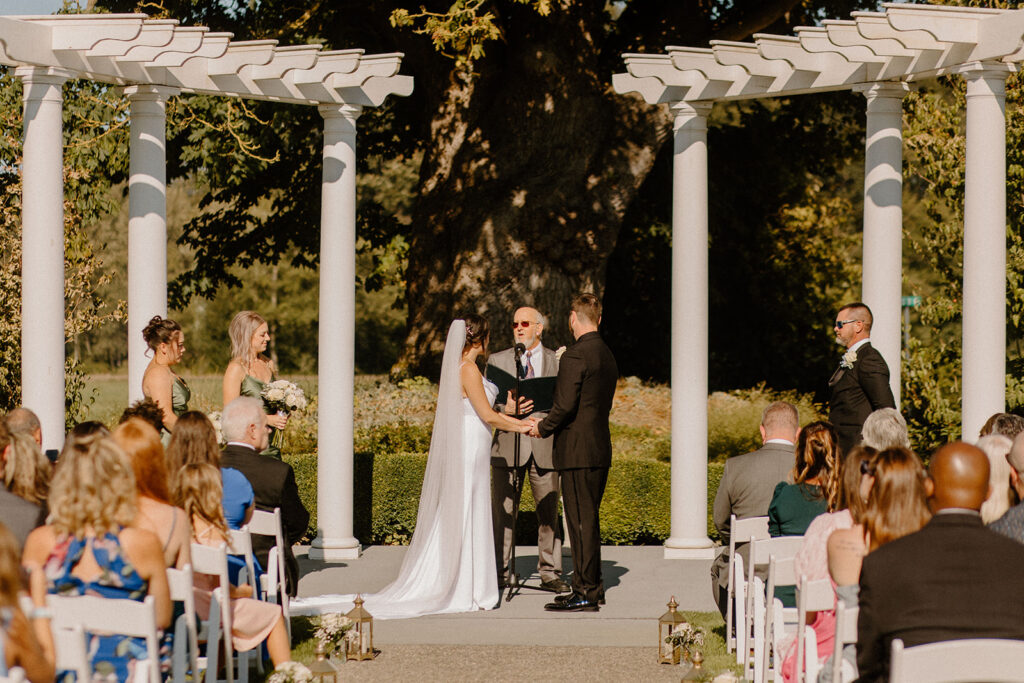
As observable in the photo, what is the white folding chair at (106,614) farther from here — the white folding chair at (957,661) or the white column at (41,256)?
the white column at (41,256)

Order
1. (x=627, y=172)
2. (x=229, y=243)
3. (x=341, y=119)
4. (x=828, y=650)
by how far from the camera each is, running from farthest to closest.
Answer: (x=229, y=243) < (x=627, y=172) < (x=341, y=119) < (x=828, y=650)

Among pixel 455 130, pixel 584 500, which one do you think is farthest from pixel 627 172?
pixel 584 500

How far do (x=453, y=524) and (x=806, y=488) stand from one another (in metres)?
3.34

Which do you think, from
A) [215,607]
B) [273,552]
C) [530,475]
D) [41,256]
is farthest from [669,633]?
[41,256]

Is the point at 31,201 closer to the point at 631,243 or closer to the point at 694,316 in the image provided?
the point at 694,316

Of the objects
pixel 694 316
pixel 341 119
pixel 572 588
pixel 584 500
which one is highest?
pixel 341 119

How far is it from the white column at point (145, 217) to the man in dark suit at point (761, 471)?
5.48m

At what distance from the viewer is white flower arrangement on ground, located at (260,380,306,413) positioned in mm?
9562

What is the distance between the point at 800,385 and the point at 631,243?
15.4 feet

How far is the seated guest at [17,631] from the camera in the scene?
3.92 meters

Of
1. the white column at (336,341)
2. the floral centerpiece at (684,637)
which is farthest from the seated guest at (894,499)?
the white column at (336,341)

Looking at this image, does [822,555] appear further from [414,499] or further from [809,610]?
[414,499]

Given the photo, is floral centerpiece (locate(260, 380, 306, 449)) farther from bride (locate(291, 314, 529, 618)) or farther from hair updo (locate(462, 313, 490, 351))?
hair updo (locate(462, 313, 490, 351))

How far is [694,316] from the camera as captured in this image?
1199cm
